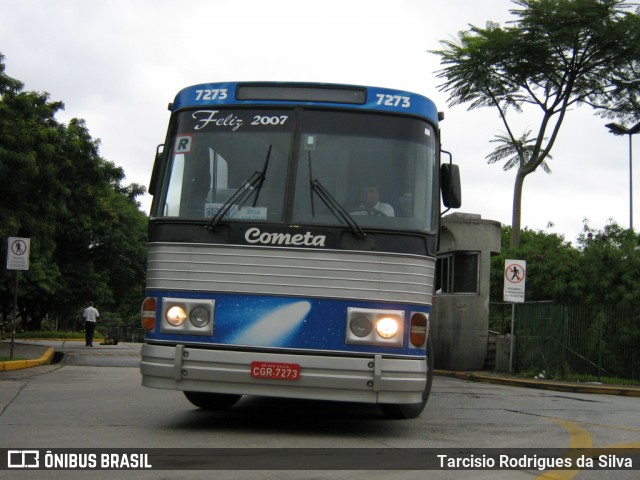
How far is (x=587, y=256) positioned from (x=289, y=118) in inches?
730

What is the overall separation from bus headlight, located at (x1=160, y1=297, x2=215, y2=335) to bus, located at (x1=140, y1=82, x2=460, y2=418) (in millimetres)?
13

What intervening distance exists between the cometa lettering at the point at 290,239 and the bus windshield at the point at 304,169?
134 millimetres

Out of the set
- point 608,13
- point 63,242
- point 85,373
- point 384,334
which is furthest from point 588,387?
point 63,242

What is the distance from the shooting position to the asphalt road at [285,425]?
6.81 metres

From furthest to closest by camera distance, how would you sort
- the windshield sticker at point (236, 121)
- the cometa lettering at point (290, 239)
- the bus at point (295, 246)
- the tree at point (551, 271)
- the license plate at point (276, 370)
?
the tree at point (551, 271)
the windshield sticker at point (236, 121)
the cometa lettering at point (290, 239)
the bus at point (295, 246)
the license plate at point (276, 370)

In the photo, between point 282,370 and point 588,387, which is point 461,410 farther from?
point 588,387

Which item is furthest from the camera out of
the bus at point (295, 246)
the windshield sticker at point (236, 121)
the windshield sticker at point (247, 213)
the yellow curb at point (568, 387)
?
the yellow curb at point (568, 387)

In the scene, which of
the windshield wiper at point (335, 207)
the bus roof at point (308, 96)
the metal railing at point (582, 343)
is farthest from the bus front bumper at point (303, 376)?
the metal railing at point (582, 343)

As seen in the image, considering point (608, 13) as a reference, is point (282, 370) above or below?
below

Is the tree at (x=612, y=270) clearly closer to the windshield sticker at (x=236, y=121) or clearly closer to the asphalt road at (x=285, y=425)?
the asphalt road at (x=285, y=425)

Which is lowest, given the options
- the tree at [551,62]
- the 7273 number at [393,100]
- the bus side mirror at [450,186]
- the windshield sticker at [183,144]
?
the bus side mirror at [450,186]

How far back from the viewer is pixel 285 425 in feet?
29.8

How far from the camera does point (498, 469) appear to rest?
22.5 feet

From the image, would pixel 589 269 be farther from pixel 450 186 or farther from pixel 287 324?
pixel 287 324
